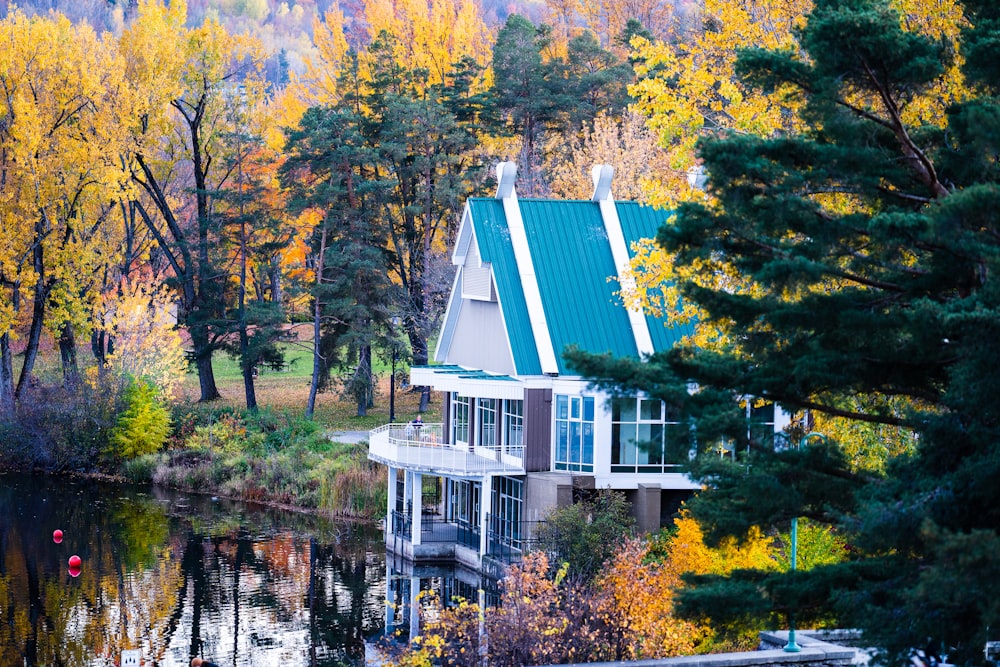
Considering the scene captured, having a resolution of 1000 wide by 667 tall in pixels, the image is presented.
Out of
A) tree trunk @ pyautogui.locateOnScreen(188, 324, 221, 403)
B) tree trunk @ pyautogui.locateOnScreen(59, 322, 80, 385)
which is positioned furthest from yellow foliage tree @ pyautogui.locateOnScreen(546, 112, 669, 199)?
tree trunk @ pyautogui.locateOnScreen(59, 322, 80, 385)

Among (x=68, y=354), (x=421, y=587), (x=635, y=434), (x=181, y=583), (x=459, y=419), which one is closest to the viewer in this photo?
(x=421, y=587)

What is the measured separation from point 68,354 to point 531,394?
28140mm

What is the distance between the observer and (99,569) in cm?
3034

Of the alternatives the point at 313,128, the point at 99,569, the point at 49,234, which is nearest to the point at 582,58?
the point at 313,128

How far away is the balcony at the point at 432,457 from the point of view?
29406mm

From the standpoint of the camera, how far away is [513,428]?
30.4 meters

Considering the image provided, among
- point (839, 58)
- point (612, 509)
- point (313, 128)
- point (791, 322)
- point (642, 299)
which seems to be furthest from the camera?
point (313, 128)

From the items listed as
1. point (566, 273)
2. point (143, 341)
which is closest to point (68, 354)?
point (143, 341)

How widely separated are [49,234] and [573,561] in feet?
104

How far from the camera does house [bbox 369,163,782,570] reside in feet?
93.6

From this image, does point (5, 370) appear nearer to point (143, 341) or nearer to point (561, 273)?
point (143, 341)

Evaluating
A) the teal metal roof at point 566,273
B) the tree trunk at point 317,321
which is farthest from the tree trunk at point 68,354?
the teal metal roof at point 566,273

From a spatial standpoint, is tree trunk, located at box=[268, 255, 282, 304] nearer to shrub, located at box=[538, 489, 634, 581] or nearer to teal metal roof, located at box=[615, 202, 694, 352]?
teal metal roof, located at box=[615, 202, 694, 352]

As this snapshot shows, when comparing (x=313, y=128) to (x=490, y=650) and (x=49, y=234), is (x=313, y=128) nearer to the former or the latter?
(x=49, y=234)
